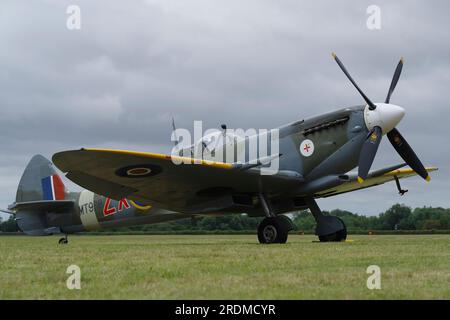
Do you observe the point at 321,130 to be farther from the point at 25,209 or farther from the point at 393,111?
the point at 25,209

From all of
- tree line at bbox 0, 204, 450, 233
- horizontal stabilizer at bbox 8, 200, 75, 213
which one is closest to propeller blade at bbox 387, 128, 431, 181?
horizontal stabilizer at bbox 8, 200, 75, 213

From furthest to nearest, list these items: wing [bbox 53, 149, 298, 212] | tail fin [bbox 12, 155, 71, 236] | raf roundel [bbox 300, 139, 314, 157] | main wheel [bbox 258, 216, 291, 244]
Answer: tail fin [bbox 12, 155, 71, 236] < raf roundel [bbox 300, 139, 314, 157] < main wheel [bbox 258, 216, 291, 244] < wing [bbox 53, 149, 298, 212]

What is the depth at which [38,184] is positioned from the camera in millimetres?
21922

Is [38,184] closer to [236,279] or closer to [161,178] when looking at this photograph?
[161,178]

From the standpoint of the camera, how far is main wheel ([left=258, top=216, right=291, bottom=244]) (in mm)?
14189

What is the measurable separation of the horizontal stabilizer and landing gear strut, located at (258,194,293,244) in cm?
903

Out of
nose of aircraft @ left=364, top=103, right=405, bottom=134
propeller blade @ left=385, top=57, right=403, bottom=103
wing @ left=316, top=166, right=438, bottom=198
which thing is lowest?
wing @ left=316, top=166, right=438, bottom=198

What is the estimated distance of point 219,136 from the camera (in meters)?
16.2

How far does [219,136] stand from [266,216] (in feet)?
9.31

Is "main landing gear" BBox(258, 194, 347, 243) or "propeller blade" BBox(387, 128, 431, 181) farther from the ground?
"propeller blade" BBox(387, 128, 431, 181)

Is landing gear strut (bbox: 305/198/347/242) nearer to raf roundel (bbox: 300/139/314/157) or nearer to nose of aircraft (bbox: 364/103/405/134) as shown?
raf roundel (bbox: 300/139/314/157)

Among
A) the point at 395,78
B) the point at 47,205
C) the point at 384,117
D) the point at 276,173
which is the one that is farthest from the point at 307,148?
the point at 47,205

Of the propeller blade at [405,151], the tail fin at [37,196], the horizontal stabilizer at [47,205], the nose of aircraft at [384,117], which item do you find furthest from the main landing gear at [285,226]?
the tail fin at [37,196]
